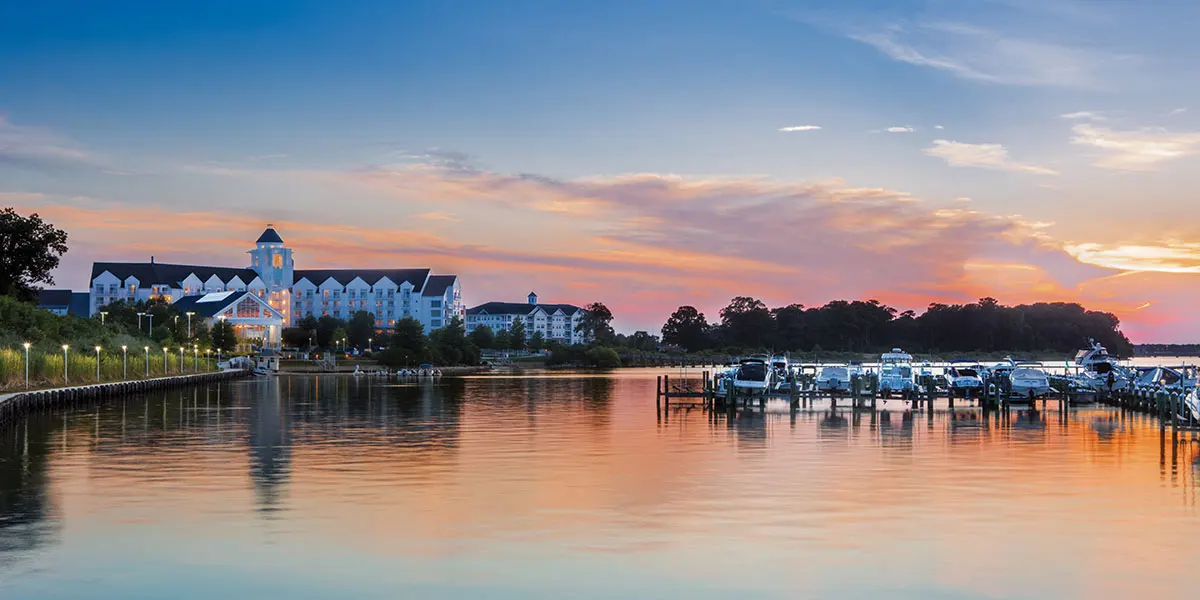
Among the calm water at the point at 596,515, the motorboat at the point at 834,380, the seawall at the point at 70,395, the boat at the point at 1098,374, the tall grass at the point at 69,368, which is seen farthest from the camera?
the boat at the point at 1098,374

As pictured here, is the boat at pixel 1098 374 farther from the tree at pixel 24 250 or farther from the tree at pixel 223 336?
the tree at pixel 223 336

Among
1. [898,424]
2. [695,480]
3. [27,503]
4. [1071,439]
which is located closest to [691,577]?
[695,480]

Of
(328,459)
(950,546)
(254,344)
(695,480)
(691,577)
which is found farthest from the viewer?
(254,344)

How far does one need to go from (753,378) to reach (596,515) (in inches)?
1914

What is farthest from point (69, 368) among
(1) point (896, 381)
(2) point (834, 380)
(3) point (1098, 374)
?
(3) point (1098, 374)

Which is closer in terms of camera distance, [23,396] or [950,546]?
[950,546]

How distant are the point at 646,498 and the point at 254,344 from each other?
7129 inches

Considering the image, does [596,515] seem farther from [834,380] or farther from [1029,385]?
[1029,385]

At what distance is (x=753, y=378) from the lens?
73.7 metres

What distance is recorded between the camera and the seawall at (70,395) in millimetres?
53812

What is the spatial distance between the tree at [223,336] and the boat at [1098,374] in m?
130

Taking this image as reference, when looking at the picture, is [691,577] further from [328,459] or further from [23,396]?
[23,396]

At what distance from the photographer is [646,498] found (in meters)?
28.8

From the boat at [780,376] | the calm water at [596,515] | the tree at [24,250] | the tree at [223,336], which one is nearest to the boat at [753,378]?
the boat at [780,376]
